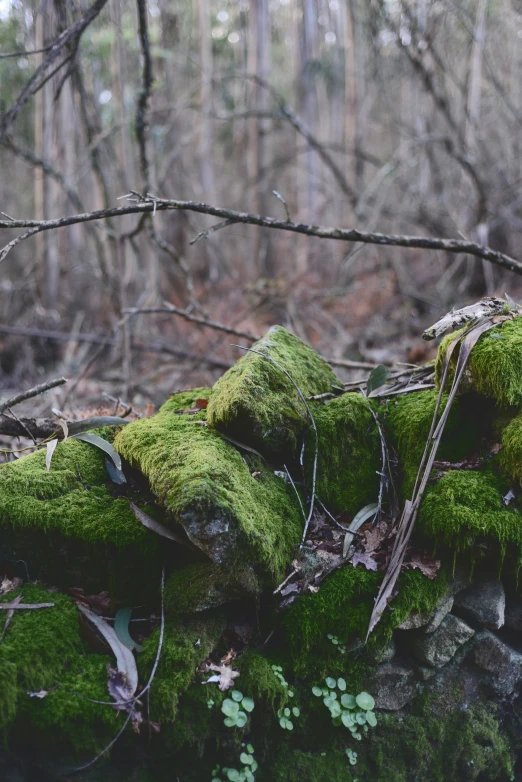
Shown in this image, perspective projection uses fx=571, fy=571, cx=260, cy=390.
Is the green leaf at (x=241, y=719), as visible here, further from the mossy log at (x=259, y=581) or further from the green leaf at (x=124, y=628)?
the green leaf at (x=124, y=628)

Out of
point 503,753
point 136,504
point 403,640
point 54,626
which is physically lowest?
point 503,753

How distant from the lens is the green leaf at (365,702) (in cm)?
263

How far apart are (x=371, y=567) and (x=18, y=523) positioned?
1.73 m

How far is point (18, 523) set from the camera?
2715mm

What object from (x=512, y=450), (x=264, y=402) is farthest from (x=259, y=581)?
(x=512, y=450)

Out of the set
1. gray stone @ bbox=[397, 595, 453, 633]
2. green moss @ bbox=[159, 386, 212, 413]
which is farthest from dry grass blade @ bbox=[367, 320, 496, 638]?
green moss @ bbox=[159, 386, 212, 413]

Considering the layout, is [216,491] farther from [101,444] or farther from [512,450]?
[512,450]

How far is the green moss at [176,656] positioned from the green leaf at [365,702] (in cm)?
70

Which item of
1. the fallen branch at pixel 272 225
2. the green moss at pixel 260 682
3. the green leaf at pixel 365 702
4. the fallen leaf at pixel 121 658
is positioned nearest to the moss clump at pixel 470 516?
the green leaf at pixel 365 702

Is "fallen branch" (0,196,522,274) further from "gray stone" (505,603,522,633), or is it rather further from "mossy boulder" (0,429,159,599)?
"gray stone" (505,603,522,633)

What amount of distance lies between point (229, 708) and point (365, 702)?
65 centimetres

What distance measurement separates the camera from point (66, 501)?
9.39ft

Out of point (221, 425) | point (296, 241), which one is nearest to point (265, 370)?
point (221, 425)

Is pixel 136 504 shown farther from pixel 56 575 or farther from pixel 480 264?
pixel 480 264
